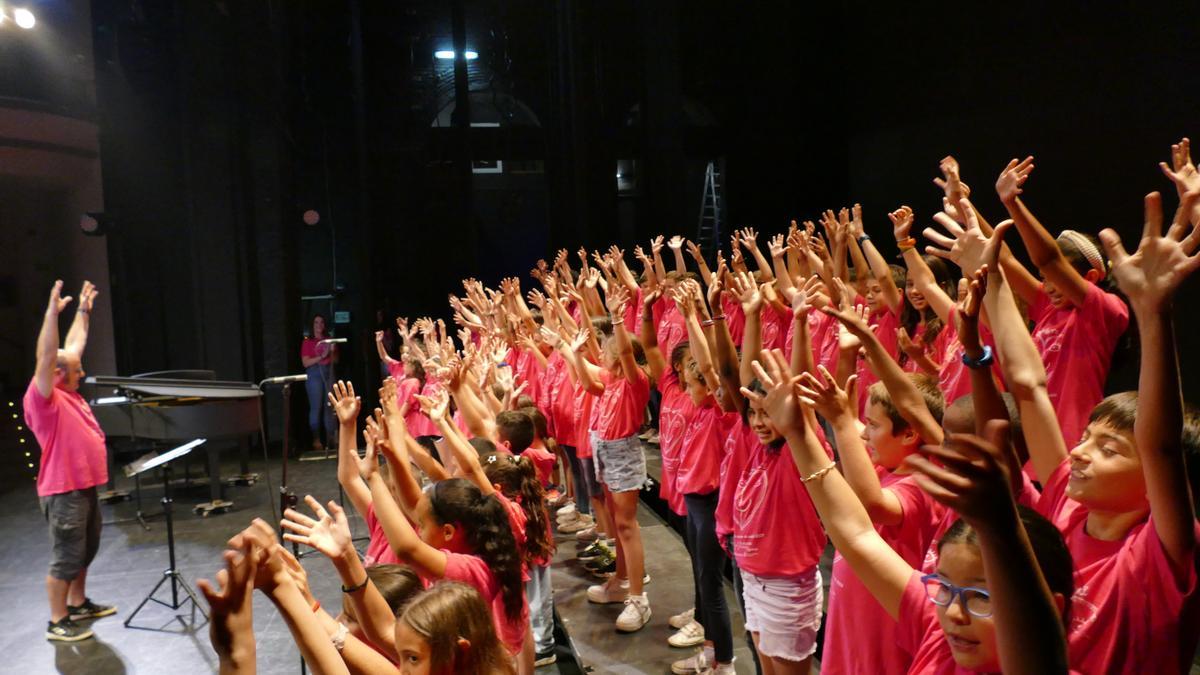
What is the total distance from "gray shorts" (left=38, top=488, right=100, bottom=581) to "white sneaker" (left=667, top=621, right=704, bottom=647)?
3.15 metres

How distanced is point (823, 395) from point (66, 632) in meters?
4.41

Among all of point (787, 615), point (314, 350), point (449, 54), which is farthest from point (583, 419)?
point (449, 54)

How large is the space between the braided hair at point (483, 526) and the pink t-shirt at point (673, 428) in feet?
3.65

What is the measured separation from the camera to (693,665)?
328 centimetres

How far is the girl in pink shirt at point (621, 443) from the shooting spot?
12.7ft

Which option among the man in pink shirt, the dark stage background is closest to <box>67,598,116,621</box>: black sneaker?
the man in pink shirt

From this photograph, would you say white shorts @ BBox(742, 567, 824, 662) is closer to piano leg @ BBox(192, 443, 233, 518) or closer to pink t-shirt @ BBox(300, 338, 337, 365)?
piano leg @ BBox(192, 443, 233, 518)

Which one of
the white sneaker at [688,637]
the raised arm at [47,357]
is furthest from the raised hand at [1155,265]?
the raised arm at [47,357]

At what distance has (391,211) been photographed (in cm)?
922

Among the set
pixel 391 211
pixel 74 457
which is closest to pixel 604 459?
pixel 74 457

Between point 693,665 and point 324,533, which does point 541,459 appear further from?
point 324,533

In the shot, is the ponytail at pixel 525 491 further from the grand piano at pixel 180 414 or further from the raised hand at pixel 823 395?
the grand piano at pixel 180 414

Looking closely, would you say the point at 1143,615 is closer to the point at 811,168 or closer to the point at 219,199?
the point at 811,168

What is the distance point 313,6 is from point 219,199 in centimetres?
245
